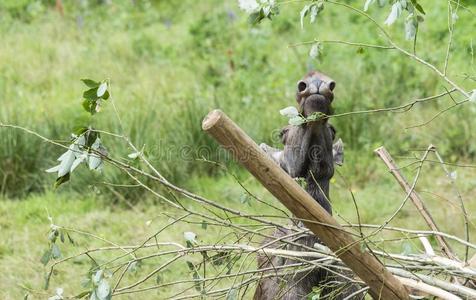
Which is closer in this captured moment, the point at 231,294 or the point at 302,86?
the point at 302,86

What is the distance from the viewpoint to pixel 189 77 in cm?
1040

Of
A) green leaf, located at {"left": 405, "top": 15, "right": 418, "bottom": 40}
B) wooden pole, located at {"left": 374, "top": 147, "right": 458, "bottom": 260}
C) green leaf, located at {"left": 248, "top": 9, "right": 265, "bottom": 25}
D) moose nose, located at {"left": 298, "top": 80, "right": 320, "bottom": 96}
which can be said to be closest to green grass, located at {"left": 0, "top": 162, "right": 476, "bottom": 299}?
wooden pole, located at {"left": 374, "top": 147, "right": 458, "bottom": 260}

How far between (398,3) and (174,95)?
5.77m

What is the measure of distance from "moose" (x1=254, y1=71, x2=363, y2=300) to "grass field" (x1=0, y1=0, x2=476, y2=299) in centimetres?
113

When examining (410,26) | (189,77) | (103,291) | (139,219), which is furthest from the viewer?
(189,77)

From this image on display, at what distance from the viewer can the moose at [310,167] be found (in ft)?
12.2

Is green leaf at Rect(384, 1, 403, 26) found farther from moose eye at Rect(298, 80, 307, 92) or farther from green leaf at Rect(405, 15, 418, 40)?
moose eye at Rect(298, 80, 307, 92)

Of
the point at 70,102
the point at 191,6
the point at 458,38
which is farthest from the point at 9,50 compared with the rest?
the point at 458,38

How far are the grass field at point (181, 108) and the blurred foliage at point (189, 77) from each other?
0.06 ft

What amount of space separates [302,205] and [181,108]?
517 cm

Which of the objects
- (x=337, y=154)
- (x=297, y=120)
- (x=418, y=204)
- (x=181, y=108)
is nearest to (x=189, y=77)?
(x=181, y=108)

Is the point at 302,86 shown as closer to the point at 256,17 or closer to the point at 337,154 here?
the point at 337,154

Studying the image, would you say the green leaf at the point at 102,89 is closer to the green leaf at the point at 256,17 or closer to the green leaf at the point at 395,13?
the green leaf at the point at 256,17

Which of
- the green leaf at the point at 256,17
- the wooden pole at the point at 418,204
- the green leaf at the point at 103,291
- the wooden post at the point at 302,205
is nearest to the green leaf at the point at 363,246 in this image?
the wooden post at the point at 302,205
